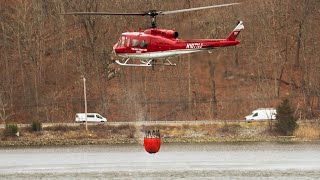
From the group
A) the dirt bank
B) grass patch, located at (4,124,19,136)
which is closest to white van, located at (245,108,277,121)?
the dirt bank

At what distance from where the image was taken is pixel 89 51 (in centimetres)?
14300

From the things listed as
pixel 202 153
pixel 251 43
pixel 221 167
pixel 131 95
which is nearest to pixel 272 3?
pixel 251 43

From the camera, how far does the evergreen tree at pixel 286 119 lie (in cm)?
12006

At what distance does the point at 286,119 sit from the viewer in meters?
120

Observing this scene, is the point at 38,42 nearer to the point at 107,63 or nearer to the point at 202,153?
the point at 107,63

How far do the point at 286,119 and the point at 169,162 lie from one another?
1944 cm

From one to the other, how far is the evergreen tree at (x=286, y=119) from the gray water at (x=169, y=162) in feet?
10.5

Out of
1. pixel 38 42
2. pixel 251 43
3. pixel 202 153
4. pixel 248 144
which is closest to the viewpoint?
pixel 202 153

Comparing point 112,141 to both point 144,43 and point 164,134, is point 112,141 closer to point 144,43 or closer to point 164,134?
point 164,134

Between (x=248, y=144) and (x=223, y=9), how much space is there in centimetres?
1336

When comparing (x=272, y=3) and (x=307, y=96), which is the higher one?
(x=272, y=3)

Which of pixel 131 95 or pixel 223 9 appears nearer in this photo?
pixel 223 9

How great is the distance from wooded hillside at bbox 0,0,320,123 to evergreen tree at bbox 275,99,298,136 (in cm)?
619

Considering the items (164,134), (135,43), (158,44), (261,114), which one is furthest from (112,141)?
(158,44)
